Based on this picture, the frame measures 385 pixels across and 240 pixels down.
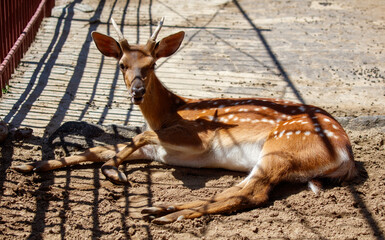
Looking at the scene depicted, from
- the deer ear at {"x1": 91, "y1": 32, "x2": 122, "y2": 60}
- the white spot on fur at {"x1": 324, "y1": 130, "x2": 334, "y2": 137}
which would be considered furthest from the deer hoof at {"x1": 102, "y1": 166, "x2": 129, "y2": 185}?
the white spot on fur at {"x1": 324, "y1": 130, "x2": 334, "y2": 137}

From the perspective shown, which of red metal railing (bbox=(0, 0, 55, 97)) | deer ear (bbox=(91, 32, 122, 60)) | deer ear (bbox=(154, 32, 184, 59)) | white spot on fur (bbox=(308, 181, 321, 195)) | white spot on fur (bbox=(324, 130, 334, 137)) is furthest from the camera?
red metal railing (bbox=(0, 0, 55, 97))

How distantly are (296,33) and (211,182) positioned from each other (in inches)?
240

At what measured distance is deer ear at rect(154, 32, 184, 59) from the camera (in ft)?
17.0

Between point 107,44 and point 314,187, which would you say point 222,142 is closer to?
point 314,187

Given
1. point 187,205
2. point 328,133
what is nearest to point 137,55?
point 187,205

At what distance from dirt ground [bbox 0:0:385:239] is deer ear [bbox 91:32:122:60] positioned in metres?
0.92

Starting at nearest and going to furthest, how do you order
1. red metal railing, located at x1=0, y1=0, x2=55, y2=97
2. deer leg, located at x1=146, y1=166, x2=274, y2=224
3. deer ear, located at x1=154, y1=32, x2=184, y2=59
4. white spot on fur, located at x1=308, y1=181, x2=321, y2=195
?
deer leg, located at x1=146, y1=166, x2=274, y2=224
white spot on fur, located at x1=308, y1=181, x2=321, y2=195
deer ear, located at x1=154, y1=32, x2=184, y2=59
red metal railing, located at x1=0, y1=0, x2=55, y2=97

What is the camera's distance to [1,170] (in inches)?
178

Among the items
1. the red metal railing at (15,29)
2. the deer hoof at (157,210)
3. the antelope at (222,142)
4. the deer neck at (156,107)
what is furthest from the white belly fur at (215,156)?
the red metal railing at (15,29)

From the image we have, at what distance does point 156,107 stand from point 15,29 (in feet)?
12.0

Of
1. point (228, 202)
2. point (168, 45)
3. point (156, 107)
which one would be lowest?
point (156, 107)

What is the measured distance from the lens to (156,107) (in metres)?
5.18

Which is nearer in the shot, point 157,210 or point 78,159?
point 157,210

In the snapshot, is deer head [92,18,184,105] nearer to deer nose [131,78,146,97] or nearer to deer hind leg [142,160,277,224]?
deer nose [131,78,146,97]
